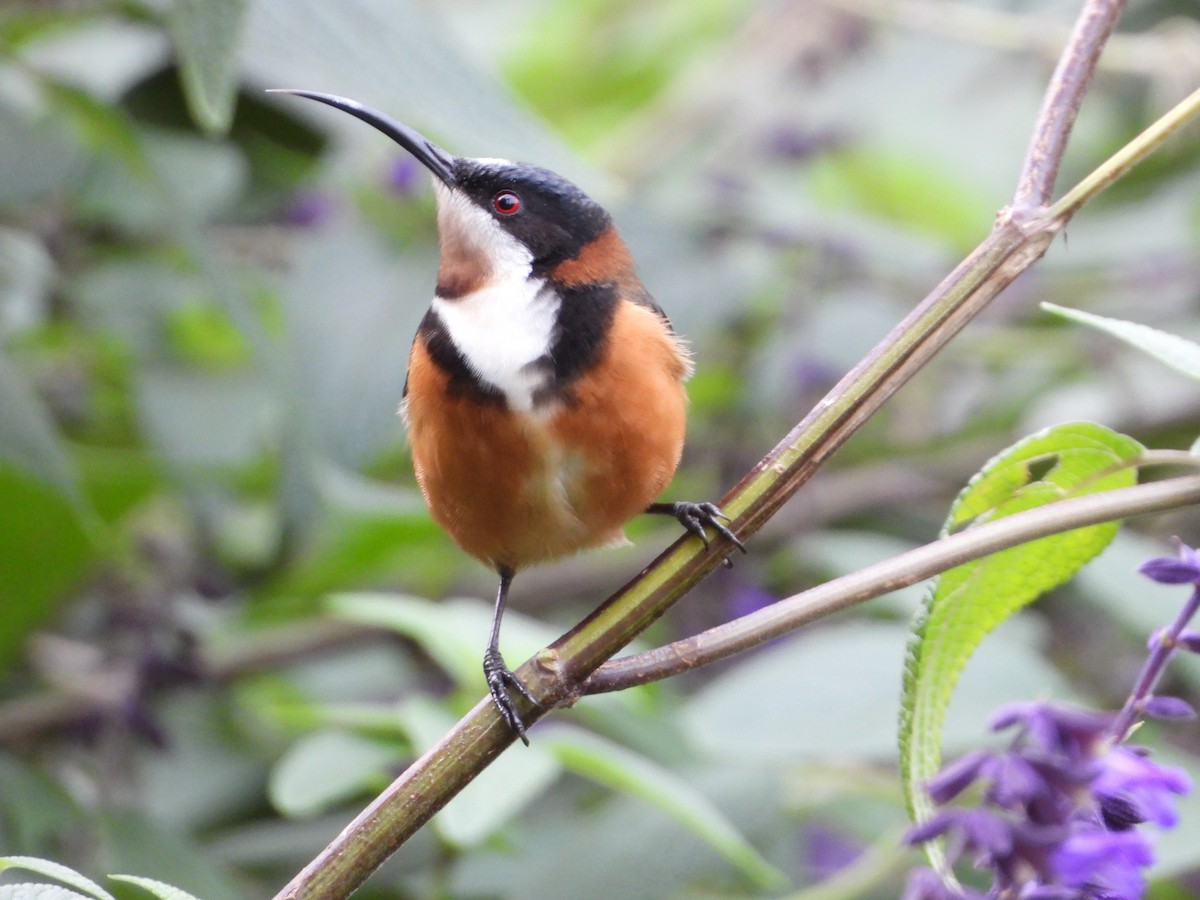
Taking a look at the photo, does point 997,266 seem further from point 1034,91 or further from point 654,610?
point 1034,91

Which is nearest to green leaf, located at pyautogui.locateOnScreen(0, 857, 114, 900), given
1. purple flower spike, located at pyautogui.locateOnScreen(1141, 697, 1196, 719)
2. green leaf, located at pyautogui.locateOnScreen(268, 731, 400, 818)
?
purple flower spike, located at pyautogui.locateOnScreen(1141, 697, 1196, 719)

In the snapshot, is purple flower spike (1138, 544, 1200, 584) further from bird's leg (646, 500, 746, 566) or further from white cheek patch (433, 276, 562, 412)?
white cheek patch (433, 276, 562, 412)

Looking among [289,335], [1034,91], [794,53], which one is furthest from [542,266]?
[1034,91]

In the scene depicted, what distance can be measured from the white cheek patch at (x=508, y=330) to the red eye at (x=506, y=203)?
105 mm

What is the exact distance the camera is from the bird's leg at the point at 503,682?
1.07 meters

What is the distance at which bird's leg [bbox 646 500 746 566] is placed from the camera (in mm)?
1160

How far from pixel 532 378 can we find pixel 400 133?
34 cm

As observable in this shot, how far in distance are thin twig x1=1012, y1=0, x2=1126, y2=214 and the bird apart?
0.48 meters

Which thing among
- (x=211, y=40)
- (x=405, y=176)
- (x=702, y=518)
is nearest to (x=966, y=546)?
(x=702, y=518)

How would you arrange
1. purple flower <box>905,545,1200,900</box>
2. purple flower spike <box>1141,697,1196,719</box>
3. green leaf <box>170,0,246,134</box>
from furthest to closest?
green leaf <box>170,0,246,134</box> < purple flower spike <box>1141,697,1196,719</box> < purple flower <box>905,545,1200,900</box>

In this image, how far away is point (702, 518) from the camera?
1.32 m

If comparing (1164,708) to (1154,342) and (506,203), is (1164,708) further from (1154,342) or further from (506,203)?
(506,203)

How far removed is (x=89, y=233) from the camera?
3.04m

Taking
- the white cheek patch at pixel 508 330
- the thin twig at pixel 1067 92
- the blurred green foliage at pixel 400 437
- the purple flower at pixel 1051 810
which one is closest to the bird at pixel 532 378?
the white cheek patch at pixel 508 330
